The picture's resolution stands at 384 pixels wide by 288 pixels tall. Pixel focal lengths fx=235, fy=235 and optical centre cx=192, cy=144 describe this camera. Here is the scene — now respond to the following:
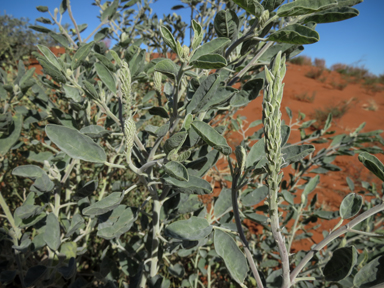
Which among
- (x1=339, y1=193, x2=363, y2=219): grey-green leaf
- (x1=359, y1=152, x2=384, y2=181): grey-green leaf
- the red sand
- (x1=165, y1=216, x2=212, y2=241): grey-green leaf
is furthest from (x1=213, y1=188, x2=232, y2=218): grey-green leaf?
the red sand

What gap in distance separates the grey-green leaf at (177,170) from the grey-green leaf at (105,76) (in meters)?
0.38

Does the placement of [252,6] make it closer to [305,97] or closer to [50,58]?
[50,58]

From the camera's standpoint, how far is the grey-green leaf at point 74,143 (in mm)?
587

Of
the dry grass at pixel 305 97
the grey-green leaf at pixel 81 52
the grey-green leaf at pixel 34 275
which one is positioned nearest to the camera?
the grey-green leaf at pixel 81 52

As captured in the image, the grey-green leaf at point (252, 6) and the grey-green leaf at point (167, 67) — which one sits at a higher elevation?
the grey-green leaf at point (252, 6)

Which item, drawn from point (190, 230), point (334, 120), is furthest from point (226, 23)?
point (334, 120)

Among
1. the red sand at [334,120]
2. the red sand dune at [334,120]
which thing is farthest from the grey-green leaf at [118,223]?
the red sand at [334,120]

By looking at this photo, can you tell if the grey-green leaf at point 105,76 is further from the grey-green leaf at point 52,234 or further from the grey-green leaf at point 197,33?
the grey-green leaf at point 52,234

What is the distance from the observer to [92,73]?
1.24m

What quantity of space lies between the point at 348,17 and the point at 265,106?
0.35 meters

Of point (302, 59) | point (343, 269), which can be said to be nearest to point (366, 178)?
point (343, 269)

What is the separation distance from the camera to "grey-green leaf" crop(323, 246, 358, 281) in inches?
19.8

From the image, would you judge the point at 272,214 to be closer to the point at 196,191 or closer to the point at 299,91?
the point at 196,191

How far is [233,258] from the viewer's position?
580 mm
